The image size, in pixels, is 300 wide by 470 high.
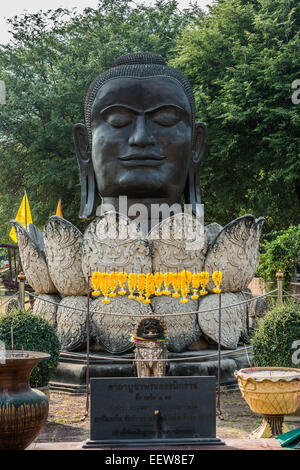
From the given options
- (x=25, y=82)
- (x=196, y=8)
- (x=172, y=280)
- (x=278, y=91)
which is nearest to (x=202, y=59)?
(x=278, y=91)

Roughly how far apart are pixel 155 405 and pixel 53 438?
176 centimetres

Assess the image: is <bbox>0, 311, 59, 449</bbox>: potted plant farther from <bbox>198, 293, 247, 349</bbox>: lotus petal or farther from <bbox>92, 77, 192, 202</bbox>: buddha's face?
<bbox>92, 77, 192, 202</bbox>: buddha's face

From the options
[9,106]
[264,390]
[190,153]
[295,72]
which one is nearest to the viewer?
[264,390]

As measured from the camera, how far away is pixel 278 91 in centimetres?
1706

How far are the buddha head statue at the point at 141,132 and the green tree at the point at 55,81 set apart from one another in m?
10.1

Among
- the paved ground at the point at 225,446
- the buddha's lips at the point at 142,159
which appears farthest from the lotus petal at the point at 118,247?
the paved ground at the point at 225,446

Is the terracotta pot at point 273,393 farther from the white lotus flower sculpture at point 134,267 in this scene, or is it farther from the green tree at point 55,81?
the green tree at point 55,81

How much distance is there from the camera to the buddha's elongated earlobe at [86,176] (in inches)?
416

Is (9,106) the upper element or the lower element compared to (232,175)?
upper

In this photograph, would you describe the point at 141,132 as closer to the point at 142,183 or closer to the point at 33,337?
the point at 142,183

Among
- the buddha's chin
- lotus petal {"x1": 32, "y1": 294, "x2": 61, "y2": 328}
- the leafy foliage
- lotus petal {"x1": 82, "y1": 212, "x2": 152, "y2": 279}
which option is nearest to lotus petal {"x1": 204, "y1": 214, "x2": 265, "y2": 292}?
lotus petal {"x1": 82, "y1": 212, "x2": 152, "y2": 279}

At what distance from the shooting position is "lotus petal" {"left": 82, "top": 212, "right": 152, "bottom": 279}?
8.46 metres

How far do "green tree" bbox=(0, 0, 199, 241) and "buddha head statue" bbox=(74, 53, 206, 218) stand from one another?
398 inches
